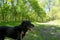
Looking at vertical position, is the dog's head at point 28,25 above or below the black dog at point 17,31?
above

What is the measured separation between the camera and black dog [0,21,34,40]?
7.43 meters

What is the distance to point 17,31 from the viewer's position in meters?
7.57

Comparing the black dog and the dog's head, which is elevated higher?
the dog's head

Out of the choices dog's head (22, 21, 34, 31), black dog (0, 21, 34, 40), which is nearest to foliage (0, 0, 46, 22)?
black dog (0, 21, 34, 40)

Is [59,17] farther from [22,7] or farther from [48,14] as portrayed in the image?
[22,7]

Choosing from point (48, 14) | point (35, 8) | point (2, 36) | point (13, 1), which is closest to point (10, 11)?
point (13, 1)

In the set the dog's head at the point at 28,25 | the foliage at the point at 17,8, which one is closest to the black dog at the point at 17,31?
the dog's head at the point at 28,25

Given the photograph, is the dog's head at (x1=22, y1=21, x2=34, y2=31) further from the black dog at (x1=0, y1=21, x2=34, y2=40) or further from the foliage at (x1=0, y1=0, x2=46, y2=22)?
the foliage at (x1=0, y1=0, x2=46, y2=22)

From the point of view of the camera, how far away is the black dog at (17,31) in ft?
24.4

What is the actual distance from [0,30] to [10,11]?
76.7 feet

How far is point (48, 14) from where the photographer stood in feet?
155

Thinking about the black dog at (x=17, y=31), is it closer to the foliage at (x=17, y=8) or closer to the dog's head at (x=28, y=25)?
the dog's head at (x=28, y=25)

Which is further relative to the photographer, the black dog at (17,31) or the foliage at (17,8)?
the foliage at (17,8)

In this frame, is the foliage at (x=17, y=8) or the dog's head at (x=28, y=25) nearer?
the dog's head at (x=28, y=25)
